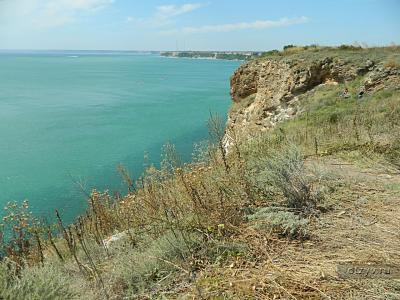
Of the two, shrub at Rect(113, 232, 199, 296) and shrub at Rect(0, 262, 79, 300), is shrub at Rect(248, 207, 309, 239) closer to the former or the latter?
shrub at Rect(113, 232, 199, 296)

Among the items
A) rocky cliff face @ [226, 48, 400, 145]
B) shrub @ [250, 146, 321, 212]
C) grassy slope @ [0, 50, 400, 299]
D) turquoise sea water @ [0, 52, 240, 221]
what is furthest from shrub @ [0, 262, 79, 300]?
rocky cliff face @ [226, 48, 400, 145]

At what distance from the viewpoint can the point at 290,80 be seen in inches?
781

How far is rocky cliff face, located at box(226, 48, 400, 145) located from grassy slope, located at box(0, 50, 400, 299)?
36.5 feet

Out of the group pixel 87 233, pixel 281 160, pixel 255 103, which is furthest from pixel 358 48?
pixel 87 233

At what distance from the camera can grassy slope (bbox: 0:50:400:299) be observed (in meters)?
2.72

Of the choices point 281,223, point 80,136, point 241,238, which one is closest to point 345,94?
point 281,223

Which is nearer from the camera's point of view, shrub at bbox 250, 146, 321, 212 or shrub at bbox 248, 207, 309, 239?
shrub at bbox 248, 207, 309, 239

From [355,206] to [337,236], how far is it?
0.72 meters

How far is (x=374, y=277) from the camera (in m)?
2.69

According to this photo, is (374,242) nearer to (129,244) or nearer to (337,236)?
(337,236)

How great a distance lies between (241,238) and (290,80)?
17.7 meters

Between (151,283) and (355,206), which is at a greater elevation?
(355,206)

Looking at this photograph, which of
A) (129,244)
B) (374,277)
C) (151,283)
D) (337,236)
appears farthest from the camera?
(129,244)

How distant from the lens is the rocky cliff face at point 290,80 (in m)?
16.3
